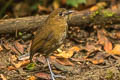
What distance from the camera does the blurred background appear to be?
23.6ft

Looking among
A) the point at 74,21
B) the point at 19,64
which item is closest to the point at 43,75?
the point at 19,64

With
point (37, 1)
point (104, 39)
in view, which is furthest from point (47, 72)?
point (37, 1)

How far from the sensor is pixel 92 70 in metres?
4.66

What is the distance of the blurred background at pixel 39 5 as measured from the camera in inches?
283

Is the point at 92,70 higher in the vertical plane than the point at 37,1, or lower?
lower

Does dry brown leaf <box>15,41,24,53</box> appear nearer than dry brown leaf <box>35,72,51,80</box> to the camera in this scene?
No

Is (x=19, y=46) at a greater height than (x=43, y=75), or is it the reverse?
(x=19, y=46)

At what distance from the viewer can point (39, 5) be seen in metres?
7.57

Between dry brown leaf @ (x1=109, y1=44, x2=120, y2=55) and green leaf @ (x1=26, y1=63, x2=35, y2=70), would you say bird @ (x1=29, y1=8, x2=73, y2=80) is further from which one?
dry brown leaf @ (x1=109, y1=44, x2=120, y2=55)

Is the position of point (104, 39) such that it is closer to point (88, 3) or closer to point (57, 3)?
point (88, 3)

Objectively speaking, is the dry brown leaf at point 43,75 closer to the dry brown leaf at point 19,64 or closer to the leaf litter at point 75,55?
the leaf litter at point 75,55

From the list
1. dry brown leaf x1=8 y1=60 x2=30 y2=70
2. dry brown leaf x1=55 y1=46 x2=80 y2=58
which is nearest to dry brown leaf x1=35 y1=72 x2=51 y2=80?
dry brown leaf x1=8 y1=60 x2=30 y2=70

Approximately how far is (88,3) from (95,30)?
1.21 meters

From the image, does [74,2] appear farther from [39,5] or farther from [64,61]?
[64,61]
